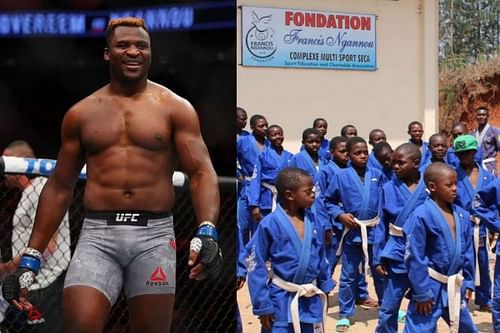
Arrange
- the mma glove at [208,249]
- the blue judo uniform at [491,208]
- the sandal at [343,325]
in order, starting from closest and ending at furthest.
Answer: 1. the mma glove at [208,249]
2. the blue judo uniform at [491,208]
3. the sandal at [343,325]

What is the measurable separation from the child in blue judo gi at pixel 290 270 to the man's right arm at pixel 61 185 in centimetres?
139

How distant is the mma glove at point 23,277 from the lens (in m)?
3.66

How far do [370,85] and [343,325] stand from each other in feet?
30.4

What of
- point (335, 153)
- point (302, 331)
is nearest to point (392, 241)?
point (302, 331)

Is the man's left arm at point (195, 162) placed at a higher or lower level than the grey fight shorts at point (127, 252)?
higher

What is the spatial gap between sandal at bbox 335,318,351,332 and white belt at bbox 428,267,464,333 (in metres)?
1.90

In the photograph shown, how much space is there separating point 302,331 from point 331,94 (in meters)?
10.7

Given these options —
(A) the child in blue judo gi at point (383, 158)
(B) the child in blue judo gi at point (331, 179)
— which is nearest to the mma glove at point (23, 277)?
(B) the child in blue judo gi at point (331, 179)

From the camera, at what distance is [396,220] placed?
620 cm

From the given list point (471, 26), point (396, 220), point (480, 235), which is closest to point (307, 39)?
point (480, 235)

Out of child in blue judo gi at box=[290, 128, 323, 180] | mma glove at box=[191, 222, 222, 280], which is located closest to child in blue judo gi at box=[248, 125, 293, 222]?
child in blue judo gi at box=[290, 128, 323, 180]

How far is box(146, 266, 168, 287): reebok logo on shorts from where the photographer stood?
3600mm

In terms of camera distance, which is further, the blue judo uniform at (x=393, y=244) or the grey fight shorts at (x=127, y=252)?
the blue judo uniform at (x=393, y=244)

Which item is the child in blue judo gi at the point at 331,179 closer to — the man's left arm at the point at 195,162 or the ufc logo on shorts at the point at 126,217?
the man's left arm at the point at 195,162
